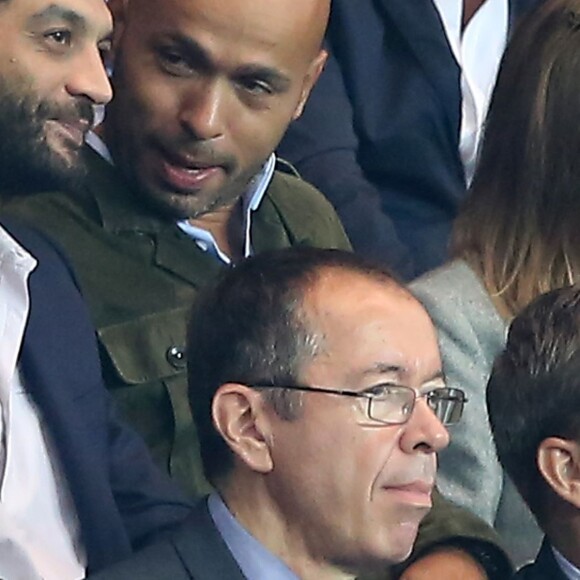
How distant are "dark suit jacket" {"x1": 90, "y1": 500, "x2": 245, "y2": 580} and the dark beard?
39cm

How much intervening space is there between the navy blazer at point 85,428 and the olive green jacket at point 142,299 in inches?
2.3

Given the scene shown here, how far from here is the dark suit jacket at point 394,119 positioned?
91.6 inches

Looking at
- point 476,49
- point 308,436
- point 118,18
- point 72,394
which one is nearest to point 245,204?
point 118,18

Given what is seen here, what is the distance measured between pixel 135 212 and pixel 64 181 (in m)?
0.15

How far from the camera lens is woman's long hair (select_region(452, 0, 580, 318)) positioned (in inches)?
75.1

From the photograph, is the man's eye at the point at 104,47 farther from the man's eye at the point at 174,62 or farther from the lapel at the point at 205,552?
the lapel at the point at 205,552

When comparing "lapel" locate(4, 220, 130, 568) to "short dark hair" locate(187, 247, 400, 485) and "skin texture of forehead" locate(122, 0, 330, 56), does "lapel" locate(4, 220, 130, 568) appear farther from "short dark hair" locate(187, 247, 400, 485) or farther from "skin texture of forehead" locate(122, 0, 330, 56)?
"skin texture of forehead" locate(122, 0, 330, 56)

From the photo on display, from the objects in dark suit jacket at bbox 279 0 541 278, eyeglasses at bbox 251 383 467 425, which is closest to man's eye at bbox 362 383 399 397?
eyeglasses at bbox 251 383 467 425

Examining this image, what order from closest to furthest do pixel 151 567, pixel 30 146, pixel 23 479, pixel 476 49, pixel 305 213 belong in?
pixel 151 567 < pixel 23 479 < pixel 30 146 < pixel 305 213 < pixel 476 49

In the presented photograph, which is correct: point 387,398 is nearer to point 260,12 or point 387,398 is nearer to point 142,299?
point 142,299

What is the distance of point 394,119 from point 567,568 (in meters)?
0.95

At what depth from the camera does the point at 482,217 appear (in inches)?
77.0

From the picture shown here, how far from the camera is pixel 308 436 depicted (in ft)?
4.89

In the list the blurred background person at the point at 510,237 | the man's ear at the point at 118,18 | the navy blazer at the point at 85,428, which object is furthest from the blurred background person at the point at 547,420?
the man's ear at the point at 118,18
